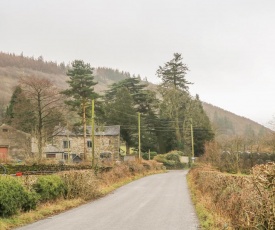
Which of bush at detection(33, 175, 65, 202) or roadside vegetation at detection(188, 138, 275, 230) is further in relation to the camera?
bush at detection(33, 175, 65, 202)

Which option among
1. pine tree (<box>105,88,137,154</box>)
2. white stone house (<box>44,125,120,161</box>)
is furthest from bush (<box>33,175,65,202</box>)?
pine tree (<box>105,88,137,154</box>)

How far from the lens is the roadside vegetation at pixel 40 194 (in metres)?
12.9

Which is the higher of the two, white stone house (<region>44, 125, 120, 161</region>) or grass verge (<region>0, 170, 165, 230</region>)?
white stone house (<region>44, 125, 120, 161</region>)

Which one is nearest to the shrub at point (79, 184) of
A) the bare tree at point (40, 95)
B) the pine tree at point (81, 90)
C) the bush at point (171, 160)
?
the bare tree at point (40, 95)

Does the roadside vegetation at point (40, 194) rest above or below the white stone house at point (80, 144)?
below

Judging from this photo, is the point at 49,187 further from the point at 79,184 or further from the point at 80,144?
the point at 80,144

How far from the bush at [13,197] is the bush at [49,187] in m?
1.14

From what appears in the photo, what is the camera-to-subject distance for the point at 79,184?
66.2ft

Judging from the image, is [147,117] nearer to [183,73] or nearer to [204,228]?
[183,73]

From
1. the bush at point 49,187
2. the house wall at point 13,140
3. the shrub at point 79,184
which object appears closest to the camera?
the bush at point 49,187

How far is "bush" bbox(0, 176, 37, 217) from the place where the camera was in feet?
41.8

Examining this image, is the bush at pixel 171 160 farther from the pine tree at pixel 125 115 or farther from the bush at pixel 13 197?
the bush at pixel 13 197

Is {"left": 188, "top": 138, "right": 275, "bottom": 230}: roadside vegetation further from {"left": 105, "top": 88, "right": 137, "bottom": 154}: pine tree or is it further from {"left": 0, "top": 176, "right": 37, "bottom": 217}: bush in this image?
{"left": 105, "top": 88, "right": 137, "bottom": 154}: pine tree

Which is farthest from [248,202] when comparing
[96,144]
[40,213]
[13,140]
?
[13,140]
